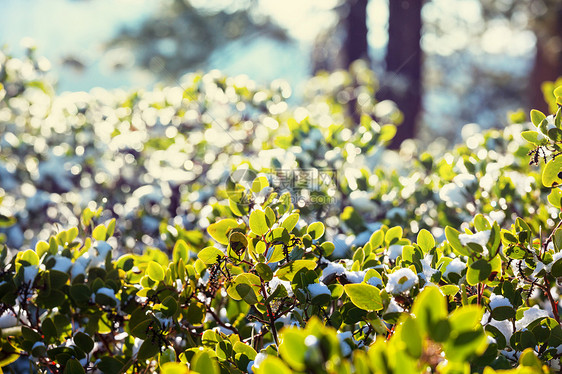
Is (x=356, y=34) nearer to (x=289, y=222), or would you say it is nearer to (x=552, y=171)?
(x=552, y=171)

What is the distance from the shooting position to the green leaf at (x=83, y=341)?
3.89 feet

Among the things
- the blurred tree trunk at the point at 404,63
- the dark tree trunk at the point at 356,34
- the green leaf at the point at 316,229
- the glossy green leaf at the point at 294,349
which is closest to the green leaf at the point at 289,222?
the green leaf at the point at 316,229

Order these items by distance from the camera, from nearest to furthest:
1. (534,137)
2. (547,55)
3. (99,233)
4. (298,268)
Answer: (298,268) < (534,137) < (99,233) < (547,55)

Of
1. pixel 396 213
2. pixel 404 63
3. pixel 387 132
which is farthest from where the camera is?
pixel 404 63

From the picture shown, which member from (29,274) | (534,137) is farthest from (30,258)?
(534,137)

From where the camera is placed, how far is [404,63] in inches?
254

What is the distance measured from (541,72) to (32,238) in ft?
34.7

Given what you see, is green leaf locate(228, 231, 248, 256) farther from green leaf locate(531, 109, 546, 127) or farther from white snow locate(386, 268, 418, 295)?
green leaf locate(531, 109, 546, 127)

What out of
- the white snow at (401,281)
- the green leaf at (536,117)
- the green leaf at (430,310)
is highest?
the green leaf at (430,310)

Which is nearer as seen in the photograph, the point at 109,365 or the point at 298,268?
the point at 298,268

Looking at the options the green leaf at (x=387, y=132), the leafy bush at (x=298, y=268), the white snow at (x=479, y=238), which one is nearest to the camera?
the leafy bush at (x=298, y=268)

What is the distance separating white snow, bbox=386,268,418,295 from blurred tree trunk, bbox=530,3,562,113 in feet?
29.2

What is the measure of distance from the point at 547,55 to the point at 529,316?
10805 mm

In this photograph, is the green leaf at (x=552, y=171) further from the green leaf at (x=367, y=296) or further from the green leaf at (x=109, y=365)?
the green leaf at (x=109, y=365)
